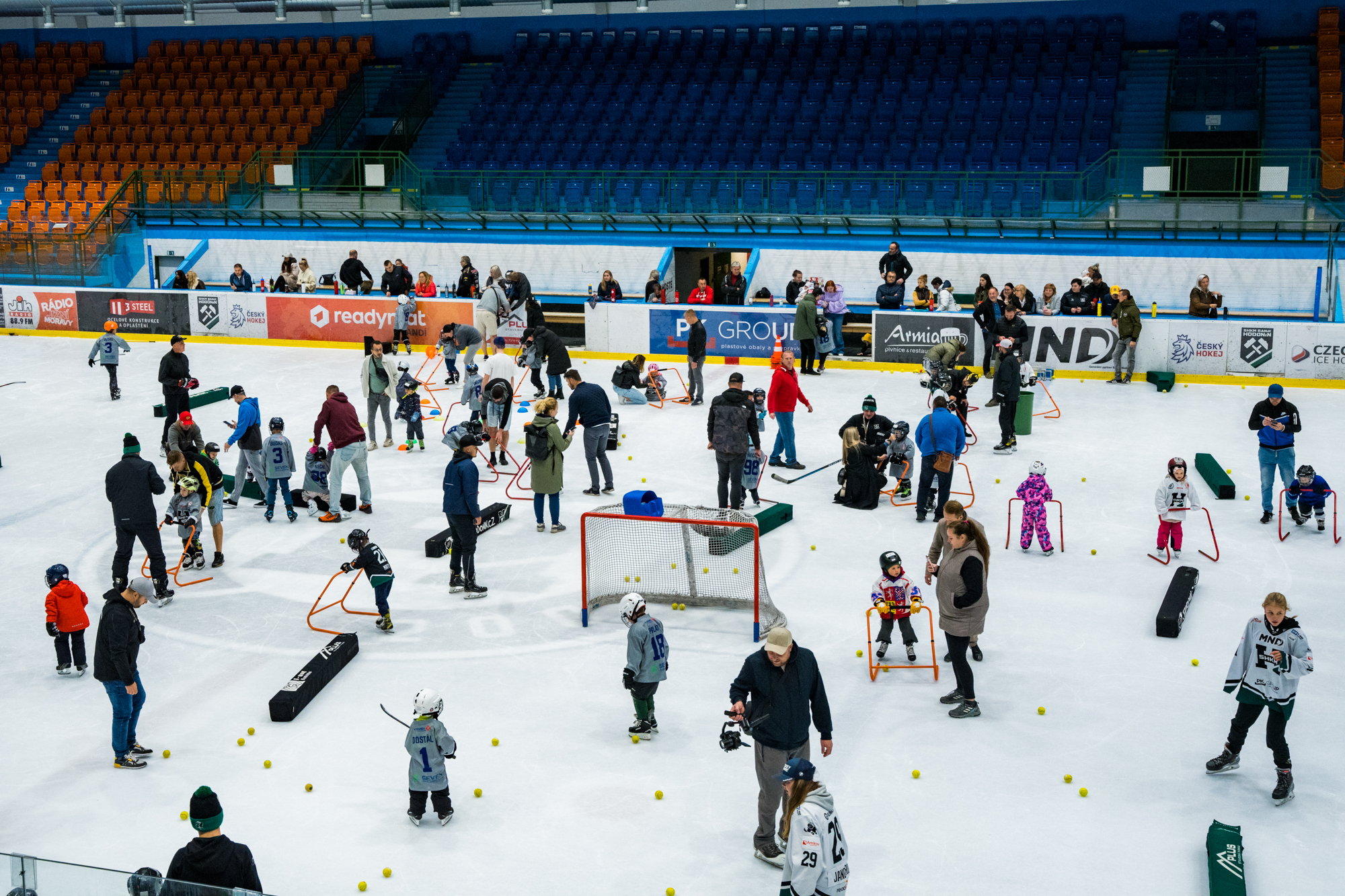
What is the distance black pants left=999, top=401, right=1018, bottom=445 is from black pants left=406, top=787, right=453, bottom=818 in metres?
11.4

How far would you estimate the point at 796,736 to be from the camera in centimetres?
777

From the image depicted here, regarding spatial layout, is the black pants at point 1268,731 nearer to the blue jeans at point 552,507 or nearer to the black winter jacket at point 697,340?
the blue jeans at point 552,507

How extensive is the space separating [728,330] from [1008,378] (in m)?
8.25

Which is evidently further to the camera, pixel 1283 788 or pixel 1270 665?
pixel 1283 788

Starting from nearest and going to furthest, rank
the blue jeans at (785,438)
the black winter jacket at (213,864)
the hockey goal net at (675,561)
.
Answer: the black winter jacket at (213,864) < the hockey goal net at (675,561) < the blue jeans at (785,438)

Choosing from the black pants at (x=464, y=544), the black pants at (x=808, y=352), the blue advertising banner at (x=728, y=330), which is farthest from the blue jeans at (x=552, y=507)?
the blue advertising banner at (x=728, y=330)

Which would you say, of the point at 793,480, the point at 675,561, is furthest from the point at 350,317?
the point at 675,561

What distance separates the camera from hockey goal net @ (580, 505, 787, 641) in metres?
12.2

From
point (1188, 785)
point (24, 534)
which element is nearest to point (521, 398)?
point (24, 534)

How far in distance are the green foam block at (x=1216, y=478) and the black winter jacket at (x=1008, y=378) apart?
8.30 feet

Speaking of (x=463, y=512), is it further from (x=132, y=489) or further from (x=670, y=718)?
(x=670, y=718)

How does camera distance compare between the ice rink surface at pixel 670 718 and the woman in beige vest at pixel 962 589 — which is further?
the woman in beige vest at pixel 962 589

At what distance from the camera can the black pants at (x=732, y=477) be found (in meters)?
14.7

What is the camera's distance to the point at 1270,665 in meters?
8.73
